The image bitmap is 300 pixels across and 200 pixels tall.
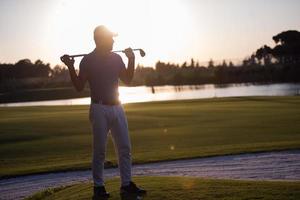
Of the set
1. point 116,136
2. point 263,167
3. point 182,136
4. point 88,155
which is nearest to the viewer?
point 116,136

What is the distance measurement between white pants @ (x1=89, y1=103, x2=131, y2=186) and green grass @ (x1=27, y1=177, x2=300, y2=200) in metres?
0.49

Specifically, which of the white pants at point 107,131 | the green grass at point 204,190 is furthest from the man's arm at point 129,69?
the green grass at point 204,190

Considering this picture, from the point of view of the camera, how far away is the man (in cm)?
897

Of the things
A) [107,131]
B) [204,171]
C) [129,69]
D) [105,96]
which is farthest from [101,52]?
[204,171]

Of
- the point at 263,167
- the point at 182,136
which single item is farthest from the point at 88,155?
the point at 263,167

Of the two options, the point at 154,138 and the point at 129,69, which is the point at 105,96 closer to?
the point at 129,69

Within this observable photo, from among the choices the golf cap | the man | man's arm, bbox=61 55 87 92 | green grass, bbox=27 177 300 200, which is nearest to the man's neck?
the man

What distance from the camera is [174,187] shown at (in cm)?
973

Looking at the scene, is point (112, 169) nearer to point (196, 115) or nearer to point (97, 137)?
point (97, 137)

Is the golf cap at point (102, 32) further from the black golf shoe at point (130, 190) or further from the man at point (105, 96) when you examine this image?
the black golf shoe at point (130, 190)

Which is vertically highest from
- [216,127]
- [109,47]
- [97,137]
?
[109,47]

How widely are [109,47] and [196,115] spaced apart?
2870 centimetres

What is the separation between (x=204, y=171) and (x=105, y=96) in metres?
6.90

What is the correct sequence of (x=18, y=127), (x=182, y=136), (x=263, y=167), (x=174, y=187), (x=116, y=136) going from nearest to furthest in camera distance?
(x=116, y=136) < (x=174, y=187) < (x=263, y=167) < (x=182, y=136) < (x=18, y=127)
